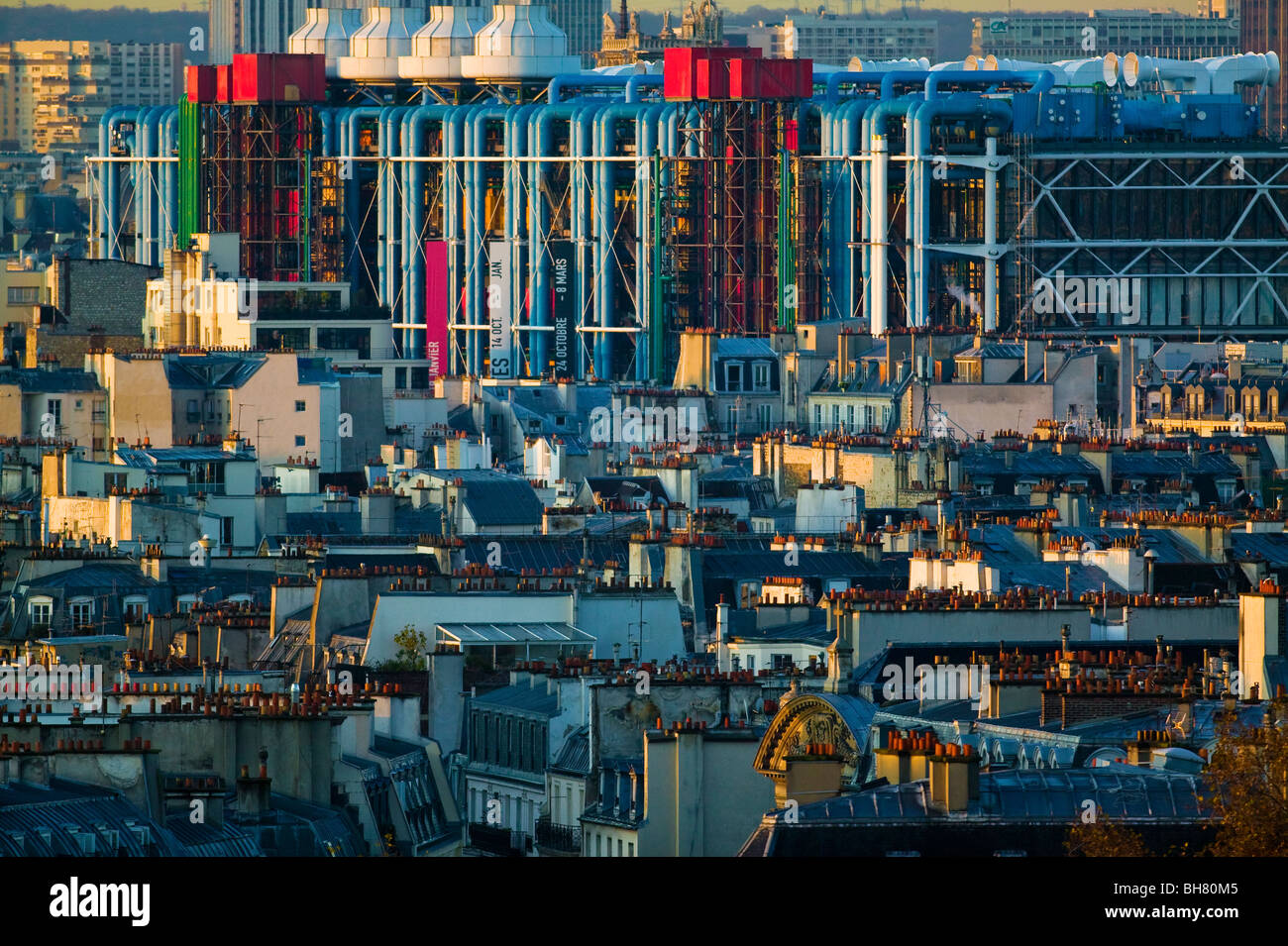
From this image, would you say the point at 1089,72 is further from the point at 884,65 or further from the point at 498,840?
the point at 498,840

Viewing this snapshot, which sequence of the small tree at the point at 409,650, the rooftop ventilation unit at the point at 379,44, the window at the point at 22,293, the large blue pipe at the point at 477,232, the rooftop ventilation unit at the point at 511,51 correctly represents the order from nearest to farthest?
1. the small tree at the point at 409,650
2. the window at the point at 22,293
3. the large blue pipe at the point at 477,232
4. the rooftop ventilation unit at the point at 379,44
5. the rooftop ventilation unit at the point at 511,51

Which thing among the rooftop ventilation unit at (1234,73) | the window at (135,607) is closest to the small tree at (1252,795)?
the window at (135,607)

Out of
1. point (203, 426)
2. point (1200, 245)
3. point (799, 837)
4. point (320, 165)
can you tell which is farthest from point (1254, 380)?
point (799, 837)

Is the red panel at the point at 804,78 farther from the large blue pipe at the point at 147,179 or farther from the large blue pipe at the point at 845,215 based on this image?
the large blue pipe at the point at 147,179

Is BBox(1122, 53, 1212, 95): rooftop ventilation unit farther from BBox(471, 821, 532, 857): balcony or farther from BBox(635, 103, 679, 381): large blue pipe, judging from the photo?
BBox(471, 821, 532, 857): balcony

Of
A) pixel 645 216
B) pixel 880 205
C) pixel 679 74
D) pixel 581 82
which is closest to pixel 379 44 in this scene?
pixel 581 82

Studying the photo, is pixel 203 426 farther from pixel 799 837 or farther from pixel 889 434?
pixel 799 837
